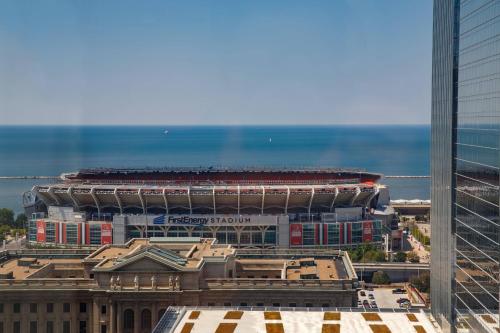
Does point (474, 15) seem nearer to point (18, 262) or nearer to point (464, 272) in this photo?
point (464, 272)

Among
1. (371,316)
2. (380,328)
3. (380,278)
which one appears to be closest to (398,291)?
(380,278)

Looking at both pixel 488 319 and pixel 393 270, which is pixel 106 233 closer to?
pixel 393 270

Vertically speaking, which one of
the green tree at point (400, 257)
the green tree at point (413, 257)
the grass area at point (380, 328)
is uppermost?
the grass area at point (380, 328)

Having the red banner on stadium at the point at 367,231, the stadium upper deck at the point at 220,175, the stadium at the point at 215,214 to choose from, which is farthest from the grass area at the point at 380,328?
the stadium upper deck at the point at 220,175

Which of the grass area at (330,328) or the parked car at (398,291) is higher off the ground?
the grass area at (330,328)

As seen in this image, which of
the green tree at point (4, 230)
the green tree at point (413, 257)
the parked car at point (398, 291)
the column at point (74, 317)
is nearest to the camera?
the column at point (74, 317)

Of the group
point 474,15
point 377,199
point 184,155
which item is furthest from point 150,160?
point 474,15

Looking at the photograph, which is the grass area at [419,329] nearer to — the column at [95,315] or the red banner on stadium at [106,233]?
the column at [95,315]
